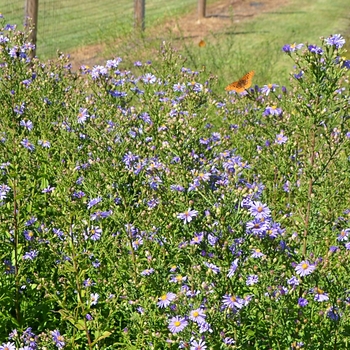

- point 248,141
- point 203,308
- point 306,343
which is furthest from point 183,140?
point 248,141

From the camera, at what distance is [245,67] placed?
855cm

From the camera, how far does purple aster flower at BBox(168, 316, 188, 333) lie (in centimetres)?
260

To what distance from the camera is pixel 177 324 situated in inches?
103

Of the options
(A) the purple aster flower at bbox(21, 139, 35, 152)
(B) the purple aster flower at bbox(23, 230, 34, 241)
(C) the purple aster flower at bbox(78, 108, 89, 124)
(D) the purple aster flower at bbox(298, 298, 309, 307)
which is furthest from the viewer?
(A) the purple aster flower at bbox(21, 139, 35, 152)

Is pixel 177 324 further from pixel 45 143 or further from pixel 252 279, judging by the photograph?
pixel 45 143

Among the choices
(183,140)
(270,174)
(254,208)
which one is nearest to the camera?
(254,208)

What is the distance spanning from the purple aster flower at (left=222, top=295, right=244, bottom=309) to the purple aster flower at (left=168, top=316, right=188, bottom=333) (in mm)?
190

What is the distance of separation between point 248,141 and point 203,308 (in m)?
2.36

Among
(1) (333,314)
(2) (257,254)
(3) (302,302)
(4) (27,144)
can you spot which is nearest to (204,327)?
(2) (257,254)

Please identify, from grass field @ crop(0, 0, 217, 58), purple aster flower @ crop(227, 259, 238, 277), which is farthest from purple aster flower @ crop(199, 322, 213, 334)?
grass field @ crop(0, 0, 217, 58)

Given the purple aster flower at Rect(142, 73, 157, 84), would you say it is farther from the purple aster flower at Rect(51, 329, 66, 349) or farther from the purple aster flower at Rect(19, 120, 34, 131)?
the purple aster flower at Rect(51, 329, 66, 349)

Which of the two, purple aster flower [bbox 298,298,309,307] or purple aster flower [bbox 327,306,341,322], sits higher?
purple aster flower [bbox 298,298,309,307]

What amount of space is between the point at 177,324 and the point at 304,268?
61cm

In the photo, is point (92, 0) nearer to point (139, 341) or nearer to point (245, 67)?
point (245, 67)
